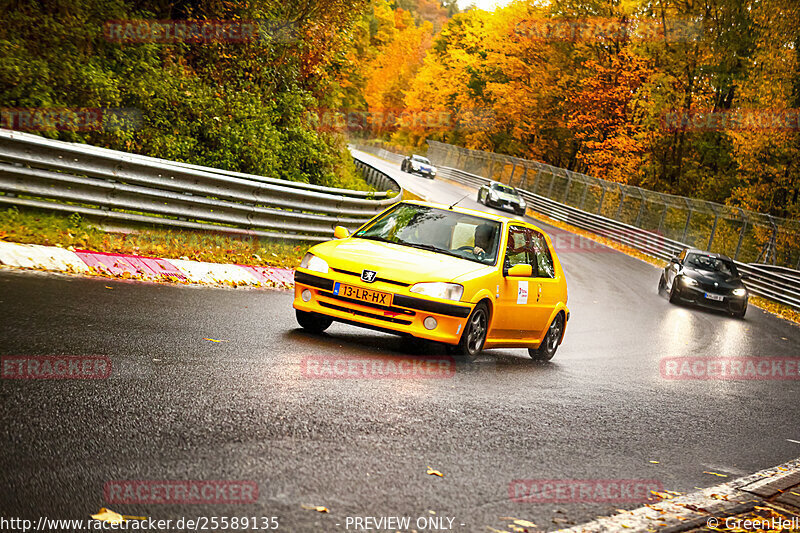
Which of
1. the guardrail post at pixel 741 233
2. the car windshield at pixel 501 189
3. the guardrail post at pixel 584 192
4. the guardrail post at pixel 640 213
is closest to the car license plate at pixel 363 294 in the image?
the guardrail post at pixel 741 233

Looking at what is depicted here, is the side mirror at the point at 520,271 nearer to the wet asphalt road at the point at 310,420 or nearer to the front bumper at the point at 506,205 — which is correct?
the wet asphalt road at the point at 310,420

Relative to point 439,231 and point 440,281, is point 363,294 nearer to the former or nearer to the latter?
point 440,281

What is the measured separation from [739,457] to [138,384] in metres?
4.80

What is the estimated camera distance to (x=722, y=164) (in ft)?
156

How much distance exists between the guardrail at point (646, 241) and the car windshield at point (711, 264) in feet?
11.2

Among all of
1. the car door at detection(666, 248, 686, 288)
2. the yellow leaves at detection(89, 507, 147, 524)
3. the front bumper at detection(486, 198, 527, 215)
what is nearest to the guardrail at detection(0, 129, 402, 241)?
the yellow leaves at detection(89, 507, 147, 524)

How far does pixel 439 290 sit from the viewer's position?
851 cm

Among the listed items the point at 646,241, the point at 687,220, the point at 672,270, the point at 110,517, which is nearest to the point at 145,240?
the point at 110,517

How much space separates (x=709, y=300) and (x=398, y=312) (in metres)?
16.0

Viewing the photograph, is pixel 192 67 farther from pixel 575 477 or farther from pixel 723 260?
pixel 575 477

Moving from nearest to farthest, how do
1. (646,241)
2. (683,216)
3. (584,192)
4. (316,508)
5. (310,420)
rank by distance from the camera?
(316,508) < (310,420) < (683,216) < (646,241) < (584,192)

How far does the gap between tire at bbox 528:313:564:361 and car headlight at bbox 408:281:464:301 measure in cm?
266

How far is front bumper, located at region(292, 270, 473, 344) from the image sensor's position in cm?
844

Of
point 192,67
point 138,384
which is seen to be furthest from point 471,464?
point 192,67
